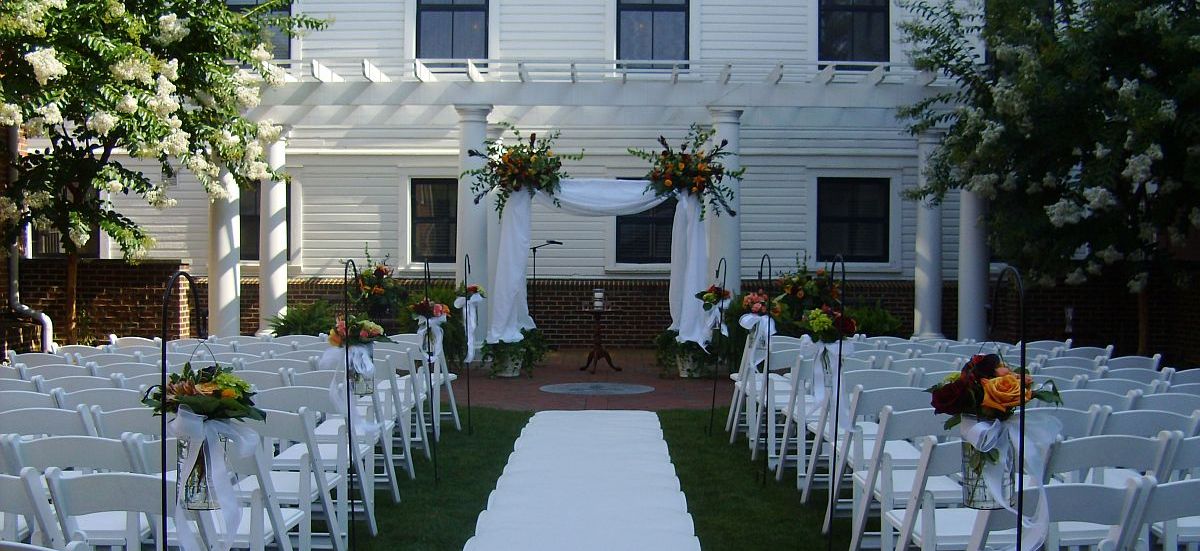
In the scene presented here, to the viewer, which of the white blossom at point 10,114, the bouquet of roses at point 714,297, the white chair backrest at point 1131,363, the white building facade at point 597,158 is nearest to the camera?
the white chair backrest at point 1131,363

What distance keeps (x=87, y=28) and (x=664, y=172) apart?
6.78m

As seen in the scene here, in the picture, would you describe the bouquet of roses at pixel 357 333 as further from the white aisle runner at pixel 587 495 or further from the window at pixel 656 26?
the window at pixel 656 26

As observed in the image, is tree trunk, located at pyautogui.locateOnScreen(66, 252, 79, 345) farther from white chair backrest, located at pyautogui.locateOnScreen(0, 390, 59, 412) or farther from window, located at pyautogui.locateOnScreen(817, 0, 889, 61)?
window, located at pyautogui.locateOnScreen(817, 0, 889, 61)

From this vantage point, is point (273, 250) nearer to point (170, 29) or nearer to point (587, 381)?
point (170, 29)

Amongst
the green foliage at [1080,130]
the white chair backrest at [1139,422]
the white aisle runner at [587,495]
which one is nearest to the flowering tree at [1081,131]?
the green foliage at [1080,130]

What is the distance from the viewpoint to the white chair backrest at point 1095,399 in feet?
21.3

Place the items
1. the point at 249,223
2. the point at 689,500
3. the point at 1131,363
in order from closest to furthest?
the point at 689,500
the point at 1131,363
the point at 249,223

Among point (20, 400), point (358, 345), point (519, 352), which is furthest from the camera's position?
point (519, 352)

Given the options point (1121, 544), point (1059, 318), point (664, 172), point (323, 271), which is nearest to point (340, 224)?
point (323, 271)

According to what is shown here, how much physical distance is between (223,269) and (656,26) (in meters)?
8.43

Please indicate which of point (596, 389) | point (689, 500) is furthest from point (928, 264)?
point (689, 500)

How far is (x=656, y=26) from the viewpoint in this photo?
19.9 metres

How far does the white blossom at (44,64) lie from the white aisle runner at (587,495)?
5.67 metres

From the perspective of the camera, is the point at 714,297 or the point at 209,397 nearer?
the point at 209,397
